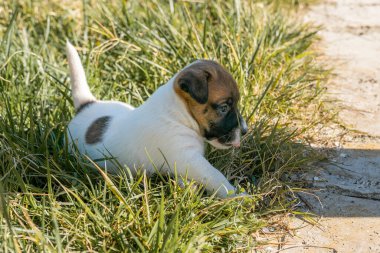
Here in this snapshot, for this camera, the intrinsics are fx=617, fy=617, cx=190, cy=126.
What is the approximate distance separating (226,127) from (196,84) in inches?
16.9

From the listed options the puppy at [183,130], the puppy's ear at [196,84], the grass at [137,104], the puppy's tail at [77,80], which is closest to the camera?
the grass at [137,104]

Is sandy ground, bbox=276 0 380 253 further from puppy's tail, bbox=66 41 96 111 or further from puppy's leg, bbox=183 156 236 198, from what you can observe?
puppy's tail, bbox=66 41 96 111

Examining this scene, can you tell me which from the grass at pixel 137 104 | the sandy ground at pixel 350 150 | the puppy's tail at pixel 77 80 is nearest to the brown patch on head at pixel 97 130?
the grass at pixel 137 104

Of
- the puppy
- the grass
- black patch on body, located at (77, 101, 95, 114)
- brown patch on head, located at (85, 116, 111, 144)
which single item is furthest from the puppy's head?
black patch on body, located at (77, 101, 95, 114)

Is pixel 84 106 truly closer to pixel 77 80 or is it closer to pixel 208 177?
pixel 77 80

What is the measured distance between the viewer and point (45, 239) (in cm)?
351

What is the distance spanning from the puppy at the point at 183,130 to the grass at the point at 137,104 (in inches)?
5.6

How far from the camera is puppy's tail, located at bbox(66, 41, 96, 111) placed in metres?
4.80

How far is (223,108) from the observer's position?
418 cm

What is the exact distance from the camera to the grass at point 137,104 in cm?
368

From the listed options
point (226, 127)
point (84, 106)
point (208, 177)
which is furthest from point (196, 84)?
point (84, 106)

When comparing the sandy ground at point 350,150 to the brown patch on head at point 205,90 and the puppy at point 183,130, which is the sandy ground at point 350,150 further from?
the brown patch on head at point 205,90

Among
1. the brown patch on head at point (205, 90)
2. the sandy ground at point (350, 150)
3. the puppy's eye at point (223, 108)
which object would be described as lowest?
the sandy ground at point (350, 150)

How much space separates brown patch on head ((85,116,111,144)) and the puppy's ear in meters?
0.77
